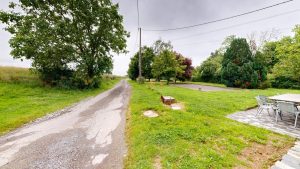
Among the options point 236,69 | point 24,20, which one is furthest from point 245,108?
point 24,20

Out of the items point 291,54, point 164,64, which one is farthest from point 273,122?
point 164,64

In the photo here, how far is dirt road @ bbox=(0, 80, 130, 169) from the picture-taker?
12.3 feet

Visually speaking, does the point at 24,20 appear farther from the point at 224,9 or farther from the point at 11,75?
the point at 224,9

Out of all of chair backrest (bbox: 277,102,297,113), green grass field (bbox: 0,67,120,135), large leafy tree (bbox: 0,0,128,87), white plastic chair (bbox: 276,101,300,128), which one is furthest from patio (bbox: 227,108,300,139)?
large leafy tree (bbox: 0,0,128,87)

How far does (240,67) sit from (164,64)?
11.4 meters

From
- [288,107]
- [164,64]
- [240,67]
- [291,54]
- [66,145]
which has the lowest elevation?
[66,145]

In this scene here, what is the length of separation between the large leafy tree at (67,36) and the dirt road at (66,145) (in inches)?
460

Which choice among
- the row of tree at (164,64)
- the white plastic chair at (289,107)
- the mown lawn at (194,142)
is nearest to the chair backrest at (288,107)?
the white plastic chair at (289,107)

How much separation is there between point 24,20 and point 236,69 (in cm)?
2689

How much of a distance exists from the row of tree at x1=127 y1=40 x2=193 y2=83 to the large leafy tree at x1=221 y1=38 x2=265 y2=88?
7.54m

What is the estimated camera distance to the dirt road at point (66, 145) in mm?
3736

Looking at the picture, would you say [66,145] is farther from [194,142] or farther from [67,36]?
[67,36]

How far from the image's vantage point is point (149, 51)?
122 ft

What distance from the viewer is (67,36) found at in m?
17.0
